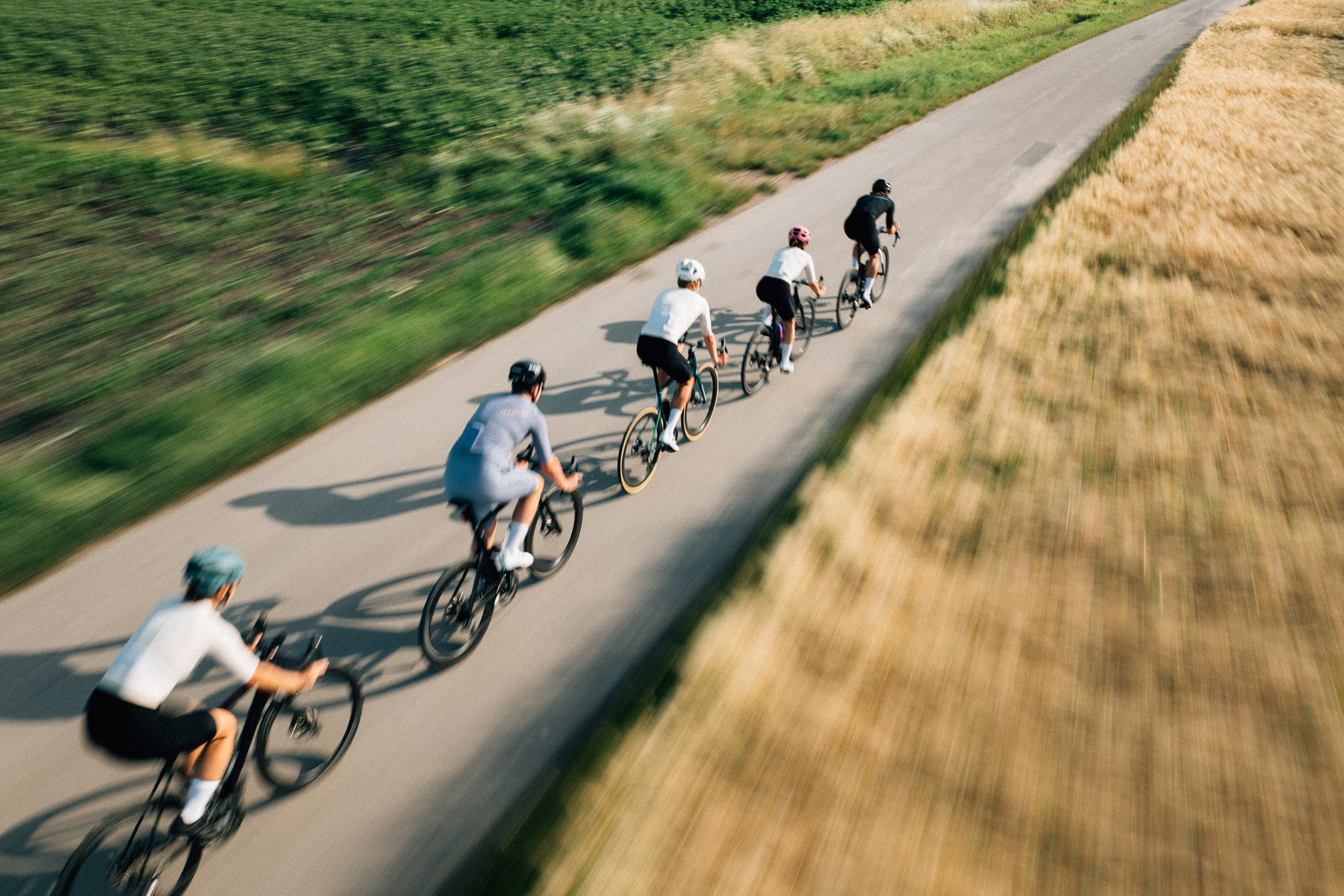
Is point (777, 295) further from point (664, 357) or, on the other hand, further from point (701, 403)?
point (664, 357)

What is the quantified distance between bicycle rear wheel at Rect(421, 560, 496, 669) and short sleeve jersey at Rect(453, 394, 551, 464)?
0.74 metres

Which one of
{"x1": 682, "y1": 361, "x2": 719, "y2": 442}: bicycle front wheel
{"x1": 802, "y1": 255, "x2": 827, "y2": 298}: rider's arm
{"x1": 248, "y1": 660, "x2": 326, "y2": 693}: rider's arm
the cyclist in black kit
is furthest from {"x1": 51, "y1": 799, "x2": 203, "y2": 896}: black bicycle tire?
the cyclist in black kit

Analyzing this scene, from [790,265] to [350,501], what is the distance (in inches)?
195

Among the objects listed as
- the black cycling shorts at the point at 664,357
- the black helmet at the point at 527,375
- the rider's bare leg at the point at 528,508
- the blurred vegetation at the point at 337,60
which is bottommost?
the rider's bare leg at the point at 528,508

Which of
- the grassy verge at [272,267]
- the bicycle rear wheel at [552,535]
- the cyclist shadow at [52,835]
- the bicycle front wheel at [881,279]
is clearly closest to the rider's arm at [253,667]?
the cyclist shadow at [52,835]

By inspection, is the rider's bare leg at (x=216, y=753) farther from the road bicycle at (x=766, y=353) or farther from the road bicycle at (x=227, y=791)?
the road bicycle at (x=766, y=353)

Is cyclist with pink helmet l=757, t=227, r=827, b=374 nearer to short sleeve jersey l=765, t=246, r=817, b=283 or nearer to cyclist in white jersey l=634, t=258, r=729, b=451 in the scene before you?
short sleeve jersey l=765, t=246, r=817, b=283

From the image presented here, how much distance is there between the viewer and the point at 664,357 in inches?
232

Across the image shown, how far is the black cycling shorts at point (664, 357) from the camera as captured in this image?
5875 millimetres

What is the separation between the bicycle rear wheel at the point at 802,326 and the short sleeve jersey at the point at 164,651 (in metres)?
6.06

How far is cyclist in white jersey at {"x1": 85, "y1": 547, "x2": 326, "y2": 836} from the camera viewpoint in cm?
283

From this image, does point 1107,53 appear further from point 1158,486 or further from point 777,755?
point 777,755

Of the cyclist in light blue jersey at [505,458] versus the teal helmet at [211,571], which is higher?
the teal helmet at [211,571]

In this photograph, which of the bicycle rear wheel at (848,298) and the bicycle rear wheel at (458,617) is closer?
the bicycle rear wheel at (458,617)
